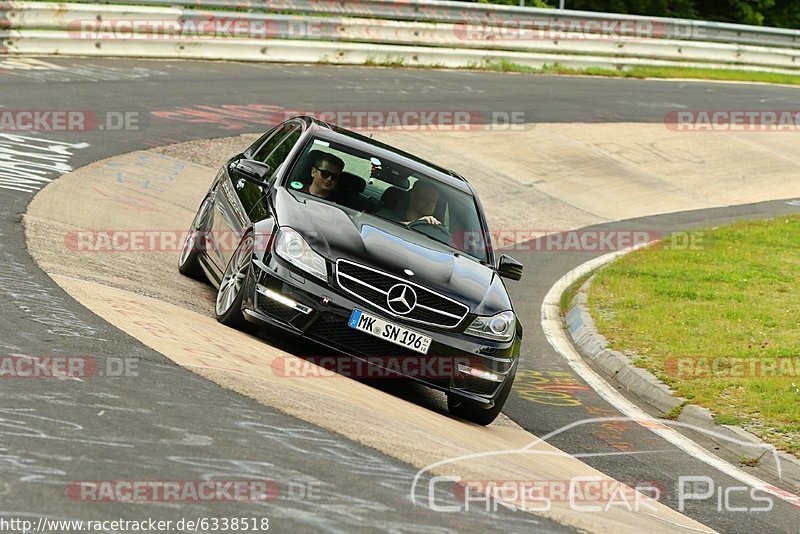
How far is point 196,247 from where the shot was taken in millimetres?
10398

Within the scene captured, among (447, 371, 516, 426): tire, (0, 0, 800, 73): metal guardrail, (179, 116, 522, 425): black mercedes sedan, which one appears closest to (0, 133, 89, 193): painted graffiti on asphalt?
(179, 116, 522, 425): black mercedes sedan

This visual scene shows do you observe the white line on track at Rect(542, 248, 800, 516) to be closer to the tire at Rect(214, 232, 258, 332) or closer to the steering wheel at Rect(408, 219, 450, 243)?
the steering wheel at Rect(408, 219, 450, 243)

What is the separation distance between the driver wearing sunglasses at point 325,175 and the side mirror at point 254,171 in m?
0.36

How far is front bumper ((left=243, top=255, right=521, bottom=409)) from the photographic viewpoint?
26.1 ft

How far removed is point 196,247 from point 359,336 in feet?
9.61

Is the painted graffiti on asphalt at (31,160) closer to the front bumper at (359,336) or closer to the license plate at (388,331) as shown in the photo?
the front bumper at (359,336)

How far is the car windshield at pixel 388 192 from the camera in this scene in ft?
30.7

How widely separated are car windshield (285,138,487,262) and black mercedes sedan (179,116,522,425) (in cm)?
1

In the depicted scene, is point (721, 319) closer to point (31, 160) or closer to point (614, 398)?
point (614, 398)

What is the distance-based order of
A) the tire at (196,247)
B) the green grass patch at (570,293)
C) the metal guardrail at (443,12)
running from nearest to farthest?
the tire at (196,247)
the green grass patch at (570,293)
the metal guardrail at (443,12)

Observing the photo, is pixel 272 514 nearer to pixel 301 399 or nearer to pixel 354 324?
pixel 301 399

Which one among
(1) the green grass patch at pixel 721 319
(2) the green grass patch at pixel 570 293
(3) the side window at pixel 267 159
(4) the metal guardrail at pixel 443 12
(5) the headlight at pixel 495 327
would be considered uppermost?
(4) the metal guardrail at pixel 443 12

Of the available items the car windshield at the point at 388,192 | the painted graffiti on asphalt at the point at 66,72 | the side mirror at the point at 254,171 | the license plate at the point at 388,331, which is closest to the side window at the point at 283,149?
the side mirror at the point at 254,171

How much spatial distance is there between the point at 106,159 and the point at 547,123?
10.7 meters
